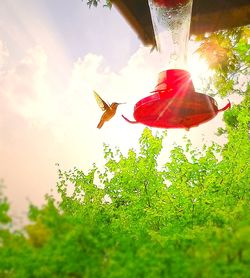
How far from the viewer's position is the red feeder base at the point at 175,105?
3.05 metres

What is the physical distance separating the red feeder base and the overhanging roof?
1.44 ft

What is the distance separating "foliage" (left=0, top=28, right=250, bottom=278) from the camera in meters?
2.24

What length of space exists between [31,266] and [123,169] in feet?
32.8

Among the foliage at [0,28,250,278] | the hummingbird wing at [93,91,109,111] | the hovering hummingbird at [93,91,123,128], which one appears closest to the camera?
the foliage at [0,28,250,278]

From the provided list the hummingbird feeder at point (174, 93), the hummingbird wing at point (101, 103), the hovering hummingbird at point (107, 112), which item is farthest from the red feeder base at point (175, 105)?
the hummingbird wing at point (101, 103)

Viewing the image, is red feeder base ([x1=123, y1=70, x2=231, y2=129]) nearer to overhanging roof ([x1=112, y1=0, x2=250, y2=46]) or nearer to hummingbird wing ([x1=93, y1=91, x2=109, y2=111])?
overhanging roof ([x1=112, y1=0, x2=250, y2=46])

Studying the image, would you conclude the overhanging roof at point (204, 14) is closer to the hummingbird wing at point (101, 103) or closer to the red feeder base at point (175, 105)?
the red feeder base at point (175, 105)

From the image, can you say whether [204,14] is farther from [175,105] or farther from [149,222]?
[149,222]

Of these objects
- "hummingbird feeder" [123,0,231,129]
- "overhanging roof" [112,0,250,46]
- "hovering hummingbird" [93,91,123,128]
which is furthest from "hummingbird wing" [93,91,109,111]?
"overhanging roof" [112,0,250,46]

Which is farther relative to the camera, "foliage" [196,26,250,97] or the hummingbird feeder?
"foliage" [196,26,250,97]

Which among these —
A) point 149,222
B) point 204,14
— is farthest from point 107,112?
point 149,222

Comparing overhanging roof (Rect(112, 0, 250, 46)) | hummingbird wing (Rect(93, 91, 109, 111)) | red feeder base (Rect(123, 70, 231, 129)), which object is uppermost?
hummingbird wing (Rect(93, 91, 109, 111))

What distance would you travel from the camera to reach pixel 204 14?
3.28 metres

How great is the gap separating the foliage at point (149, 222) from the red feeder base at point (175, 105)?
85cm
